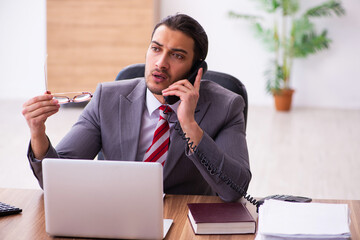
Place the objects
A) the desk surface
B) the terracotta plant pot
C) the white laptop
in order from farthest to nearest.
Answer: the terracotta plant pot → the desk surface → the white laptop

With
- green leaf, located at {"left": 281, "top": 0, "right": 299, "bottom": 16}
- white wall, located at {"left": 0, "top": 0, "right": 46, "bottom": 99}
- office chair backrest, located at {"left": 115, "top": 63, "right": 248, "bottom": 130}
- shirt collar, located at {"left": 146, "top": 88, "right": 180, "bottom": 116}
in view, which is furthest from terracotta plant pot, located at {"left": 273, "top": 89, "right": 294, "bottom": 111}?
shirt collar, located at {"left": 146, "top": 88, "right": 180, "bottom": 116}

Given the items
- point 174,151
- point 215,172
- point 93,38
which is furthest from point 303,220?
point 93,38

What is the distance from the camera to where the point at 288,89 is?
22.2ft

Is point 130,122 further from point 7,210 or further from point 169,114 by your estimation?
point 7,210

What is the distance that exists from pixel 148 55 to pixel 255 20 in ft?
17.2

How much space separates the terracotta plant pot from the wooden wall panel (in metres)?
1.75

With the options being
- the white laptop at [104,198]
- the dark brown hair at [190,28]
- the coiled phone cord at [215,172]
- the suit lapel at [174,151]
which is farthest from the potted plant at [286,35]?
the white laptop at [104,198]

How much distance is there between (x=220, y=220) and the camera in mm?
1479

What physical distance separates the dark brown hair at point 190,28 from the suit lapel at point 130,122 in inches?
10.2

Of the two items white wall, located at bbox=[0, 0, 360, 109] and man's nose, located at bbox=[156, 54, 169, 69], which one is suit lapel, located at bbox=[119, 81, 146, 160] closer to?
man's nose, located at bbox=[156, 54, 169, 69]

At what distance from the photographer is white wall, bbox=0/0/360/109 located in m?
6.83

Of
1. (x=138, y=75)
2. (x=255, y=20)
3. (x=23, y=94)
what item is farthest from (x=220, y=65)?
(x=138, y=75)

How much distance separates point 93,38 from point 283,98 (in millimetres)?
2485

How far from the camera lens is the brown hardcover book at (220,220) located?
1.46 metres
